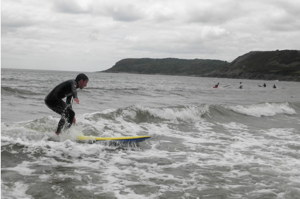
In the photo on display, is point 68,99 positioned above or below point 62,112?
above

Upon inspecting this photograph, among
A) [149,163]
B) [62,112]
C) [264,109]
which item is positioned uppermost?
[62,112]

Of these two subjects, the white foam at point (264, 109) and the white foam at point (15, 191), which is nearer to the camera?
the white foam at point (15, 191)

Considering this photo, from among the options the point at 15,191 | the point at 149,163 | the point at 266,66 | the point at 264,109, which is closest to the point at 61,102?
the point at 149,163

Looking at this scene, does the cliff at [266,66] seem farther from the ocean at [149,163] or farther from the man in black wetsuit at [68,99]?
the man in black wetsuit at [68,99]

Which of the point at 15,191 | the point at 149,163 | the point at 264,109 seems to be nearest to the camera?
the point at 15,191

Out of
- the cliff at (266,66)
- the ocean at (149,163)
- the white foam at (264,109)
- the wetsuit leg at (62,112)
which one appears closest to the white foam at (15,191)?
the ocean at (149,163)

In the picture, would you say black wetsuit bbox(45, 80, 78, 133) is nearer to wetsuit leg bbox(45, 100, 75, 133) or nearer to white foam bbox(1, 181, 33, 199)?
wetsuit leg bbox(45, 100, 75, 133)


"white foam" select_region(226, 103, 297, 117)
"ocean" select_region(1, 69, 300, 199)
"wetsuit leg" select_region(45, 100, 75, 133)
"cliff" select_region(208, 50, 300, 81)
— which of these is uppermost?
"cliff" select_region(208, 50, 300, 81)

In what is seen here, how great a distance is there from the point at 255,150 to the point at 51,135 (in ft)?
19.1

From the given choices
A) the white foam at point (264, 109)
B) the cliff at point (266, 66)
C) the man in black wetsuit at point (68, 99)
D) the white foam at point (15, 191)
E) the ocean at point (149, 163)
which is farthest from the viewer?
the cliff at point (266, 66)

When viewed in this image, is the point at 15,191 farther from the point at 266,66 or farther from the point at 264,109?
the point at 266,66

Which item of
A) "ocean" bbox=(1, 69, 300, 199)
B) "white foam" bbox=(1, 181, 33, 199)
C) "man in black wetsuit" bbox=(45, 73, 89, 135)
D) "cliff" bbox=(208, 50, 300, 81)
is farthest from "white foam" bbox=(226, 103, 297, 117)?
"cliff" bbox=(208, 50, 300, 81)

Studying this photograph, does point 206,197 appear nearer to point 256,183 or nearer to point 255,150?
point 256,183

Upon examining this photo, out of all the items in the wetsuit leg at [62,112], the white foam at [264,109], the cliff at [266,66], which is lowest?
the white foam at [264,109]
